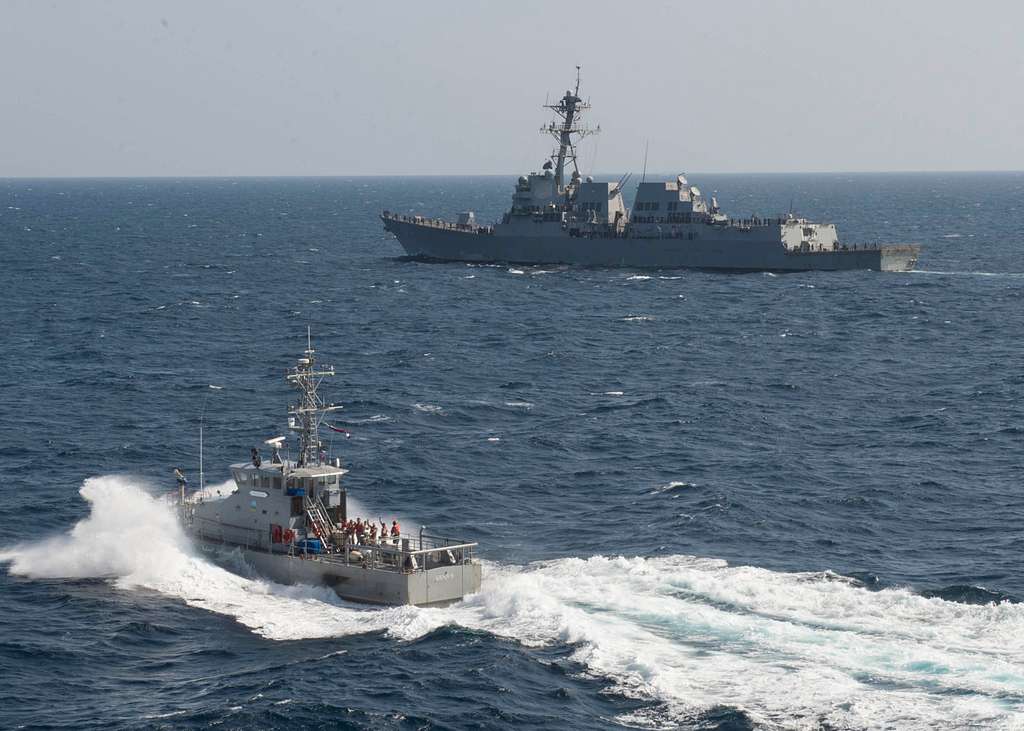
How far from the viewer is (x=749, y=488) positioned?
5044 cm

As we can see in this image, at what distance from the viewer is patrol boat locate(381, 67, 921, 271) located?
131 meters

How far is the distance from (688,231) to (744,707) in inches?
4191

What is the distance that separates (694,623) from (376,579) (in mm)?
8439

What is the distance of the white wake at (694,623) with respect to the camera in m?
29.7

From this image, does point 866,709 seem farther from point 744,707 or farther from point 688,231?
point 688,231

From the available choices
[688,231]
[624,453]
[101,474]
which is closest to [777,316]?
[688,231]

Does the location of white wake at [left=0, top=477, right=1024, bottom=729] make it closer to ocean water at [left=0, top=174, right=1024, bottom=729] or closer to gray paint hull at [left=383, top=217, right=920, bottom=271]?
ocean water at [left=0, top=174, right=1024, bottom=729]

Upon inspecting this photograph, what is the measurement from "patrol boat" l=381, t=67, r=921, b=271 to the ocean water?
29.3 metres

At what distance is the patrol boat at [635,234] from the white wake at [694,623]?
94.6 meters

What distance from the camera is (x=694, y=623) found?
34.2 m

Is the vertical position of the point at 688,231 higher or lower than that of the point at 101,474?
higher

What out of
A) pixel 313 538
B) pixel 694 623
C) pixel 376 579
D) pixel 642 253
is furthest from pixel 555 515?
pixel 642 253

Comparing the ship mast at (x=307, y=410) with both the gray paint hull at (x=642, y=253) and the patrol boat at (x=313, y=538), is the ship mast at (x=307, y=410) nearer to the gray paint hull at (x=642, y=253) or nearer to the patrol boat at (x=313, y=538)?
the patrol boat at (x=313, y=538)

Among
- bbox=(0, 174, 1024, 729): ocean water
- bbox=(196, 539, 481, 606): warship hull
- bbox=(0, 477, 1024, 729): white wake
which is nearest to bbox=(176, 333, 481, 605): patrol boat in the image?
bbox=(196, 539, 481, 606): warship hull
